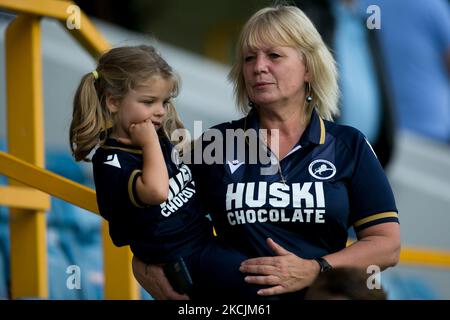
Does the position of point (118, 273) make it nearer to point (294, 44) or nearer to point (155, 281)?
point (155, 281)

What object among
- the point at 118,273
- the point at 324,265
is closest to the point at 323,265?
the point at 324,265

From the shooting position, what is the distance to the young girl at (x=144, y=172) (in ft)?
9.43

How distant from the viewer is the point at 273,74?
2982 mm

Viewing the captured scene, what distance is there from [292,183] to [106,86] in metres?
0.54

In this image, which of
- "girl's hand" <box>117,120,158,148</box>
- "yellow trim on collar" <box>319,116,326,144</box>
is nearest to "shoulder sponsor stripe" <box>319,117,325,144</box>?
→ "yellow trim on collar" <box>319,116,326,144</box>

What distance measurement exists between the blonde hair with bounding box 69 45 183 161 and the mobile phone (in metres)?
0.35

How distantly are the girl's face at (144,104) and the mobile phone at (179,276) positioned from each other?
35cm

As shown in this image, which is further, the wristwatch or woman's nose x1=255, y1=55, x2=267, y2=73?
woman's nose x1=255, y1=55, x2=267, y2=73

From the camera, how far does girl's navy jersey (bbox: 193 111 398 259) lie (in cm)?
288

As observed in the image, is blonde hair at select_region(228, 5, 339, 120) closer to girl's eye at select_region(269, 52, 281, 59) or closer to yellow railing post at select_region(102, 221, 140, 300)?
girl's eye at select_region(269, 52, 281, 59)

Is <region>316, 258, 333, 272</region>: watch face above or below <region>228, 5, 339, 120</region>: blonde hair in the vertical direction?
below

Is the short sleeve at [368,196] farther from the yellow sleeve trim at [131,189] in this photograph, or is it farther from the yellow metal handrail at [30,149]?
the yellow metal handrail at [30,149]

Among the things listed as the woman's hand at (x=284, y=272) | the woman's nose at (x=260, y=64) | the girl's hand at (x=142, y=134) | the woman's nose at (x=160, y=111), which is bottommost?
the woman's hand at (x=284, y=272)

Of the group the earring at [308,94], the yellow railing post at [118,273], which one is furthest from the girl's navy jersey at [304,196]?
the yellow railing post at [118,273]
